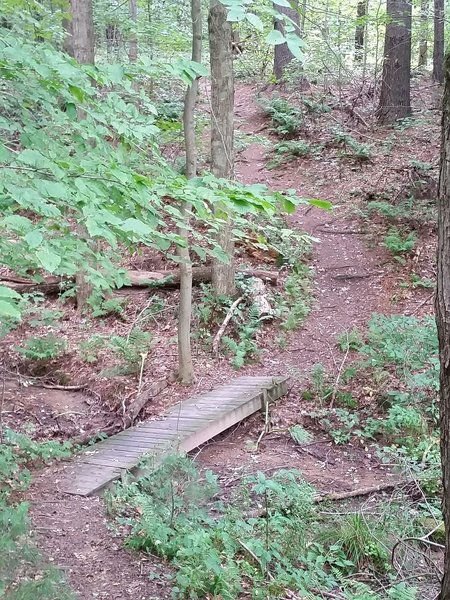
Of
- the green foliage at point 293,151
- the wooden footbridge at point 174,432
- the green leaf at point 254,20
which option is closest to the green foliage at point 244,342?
the wooden footbridge at point 174,432

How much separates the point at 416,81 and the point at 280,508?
18471 mm

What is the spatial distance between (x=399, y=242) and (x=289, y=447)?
5494 millimetres

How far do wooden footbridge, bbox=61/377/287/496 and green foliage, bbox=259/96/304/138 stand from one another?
9.98 meters

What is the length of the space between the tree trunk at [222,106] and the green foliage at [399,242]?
3219 millimetres

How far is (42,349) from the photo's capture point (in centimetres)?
898

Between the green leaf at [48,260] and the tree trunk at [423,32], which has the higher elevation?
the tree trunk at [423,32]

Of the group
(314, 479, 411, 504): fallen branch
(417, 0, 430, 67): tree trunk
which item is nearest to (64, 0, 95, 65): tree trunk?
(314, 479, 411, 504): fallen branch

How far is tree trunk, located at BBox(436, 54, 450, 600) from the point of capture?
6.79 ft

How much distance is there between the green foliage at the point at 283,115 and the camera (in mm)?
16062

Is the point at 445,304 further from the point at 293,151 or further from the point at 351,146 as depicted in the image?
the point at 293,151

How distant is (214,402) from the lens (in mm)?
7242

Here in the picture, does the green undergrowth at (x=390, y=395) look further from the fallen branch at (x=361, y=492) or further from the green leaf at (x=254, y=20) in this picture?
the green leaf at (x=254, y=20)

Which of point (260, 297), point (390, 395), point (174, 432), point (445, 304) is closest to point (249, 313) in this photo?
point (260, 297)

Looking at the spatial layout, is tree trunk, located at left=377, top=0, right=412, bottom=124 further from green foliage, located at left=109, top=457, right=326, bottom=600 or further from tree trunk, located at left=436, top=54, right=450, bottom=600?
tree trunk, located at left=436, top=54, right=450, bottom=600
